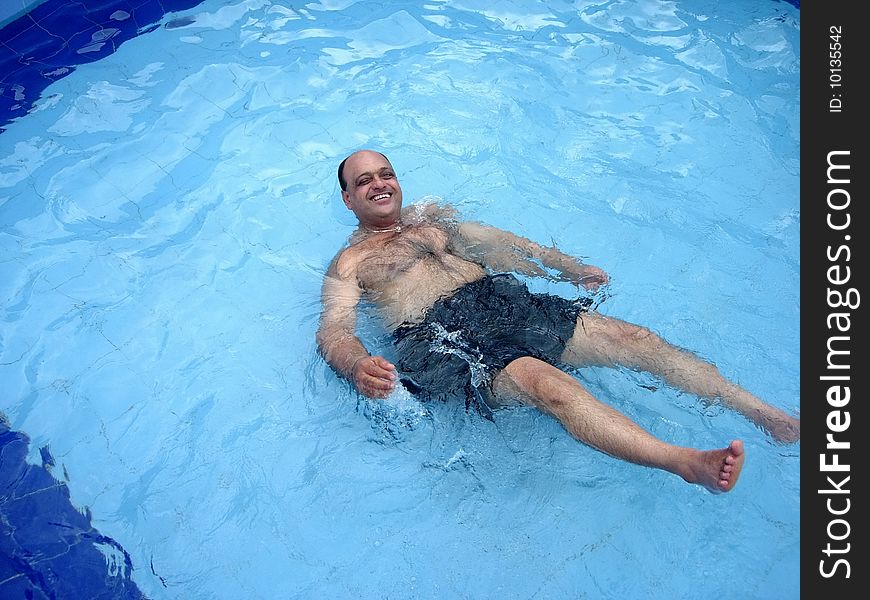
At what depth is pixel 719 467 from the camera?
232 cm

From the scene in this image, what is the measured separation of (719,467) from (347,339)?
1764 mm

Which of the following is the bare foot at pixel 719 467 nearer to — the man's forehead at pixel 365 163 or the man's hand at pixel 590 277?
the man's hand at pixel 590 277

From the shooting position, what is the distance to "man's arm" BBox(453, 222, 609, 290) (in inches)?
155

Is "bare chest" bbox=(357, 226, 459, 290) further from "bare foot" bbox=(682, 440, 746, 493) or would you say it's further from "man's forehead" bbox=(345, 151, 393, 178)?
"bare foot" bbox=(682, 440, 746, 493)

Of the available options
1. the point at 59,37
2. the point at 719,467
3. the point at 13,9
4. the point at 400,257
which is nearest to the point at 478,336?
the point at 400,257

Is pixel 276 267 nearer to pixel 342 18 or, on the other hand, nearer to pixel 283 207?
pixel 283 207

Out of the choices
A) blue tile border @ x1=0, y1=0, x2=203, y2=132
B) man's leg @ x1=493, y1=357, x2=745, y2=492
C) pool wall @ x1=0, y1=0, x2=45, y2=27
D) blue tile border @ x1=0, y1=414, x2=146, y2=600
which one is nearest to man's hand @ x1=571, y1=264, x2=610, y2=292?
man's leg @ x1=493, y1=357, x2=745, y2=492

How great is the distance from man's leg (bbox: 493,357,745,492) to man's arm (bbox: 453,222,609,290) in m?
1.00

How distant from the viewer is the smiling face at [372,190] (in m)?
4.00

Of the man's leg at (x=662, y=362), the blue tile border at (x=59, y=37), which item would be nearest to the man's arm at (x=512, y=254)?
the man's leg at (x=662, y=362)

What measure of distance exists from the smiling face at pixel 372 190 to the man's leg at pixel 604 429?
1390 mm

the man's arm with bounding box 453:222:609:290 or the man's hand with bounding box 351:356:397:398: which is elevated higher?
the man's hand with bounding box 351:356:397:398
